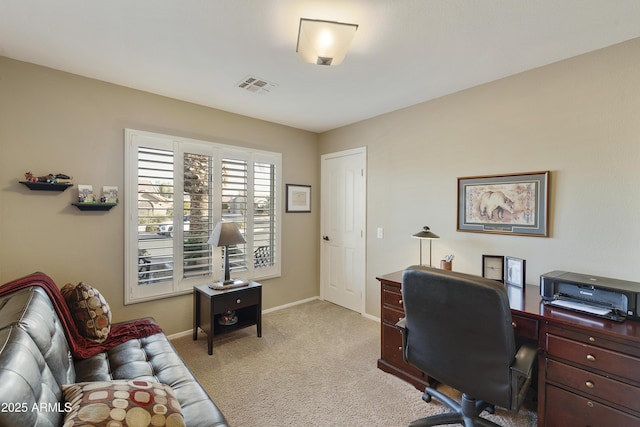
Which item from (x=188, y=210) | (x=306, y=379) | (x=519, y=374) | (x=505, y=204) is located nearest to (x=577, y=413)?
(x=519, y=374)

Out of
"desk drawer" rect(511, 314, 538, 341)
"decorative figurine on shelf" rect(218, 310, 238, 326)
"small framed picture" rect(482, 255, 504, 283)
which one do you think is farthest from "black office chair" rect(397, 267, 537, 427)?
"decorative figurine on shelf" rect(218, 310, 238, 326)

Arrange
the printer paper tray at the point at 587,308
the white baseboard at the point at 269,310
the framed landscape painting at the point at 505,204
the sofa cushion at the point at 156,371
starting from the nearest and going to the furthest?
1. the sofa cushion at the point at 156,371
2. the printer paper tray at the point at 587,308
3. the framed landscape painting at the point at 505,204
4. the white baseboard at the point at 269,310

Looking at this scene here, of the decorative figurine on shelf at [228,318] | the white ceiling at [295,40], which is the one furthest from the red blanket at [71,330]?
the white ceiling at [295,40]

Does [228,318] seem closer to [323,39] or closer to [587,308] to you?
[323,39]

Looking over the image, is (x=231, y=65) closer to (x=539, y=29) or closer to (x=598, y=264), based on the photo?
(x=539, y=29)

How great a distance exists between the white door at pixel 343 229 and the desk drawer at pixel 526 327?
2000 mm

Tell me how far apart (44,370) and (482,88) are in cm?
343

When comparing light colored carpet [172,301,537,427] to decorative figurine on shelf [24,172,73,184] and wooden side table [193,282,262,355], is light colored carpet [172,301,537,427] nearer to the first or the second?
wooden side table [193,282,262,355]

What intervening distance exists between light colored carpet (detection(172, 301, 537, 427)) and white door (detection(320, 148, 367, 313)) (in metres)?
0.60

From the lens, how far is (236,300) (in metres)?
2.80

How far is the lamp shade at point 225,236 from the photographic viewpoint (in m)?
2.78

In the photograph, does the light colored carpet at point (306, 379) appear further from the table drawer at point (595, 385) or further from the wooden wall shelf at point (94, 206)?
the wooden wall shelf at point (94, 206)

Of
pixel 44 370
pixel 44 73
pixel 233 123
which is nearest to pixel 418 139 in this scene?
pixel 233 123

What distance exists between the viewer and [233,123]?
11.0 ft
